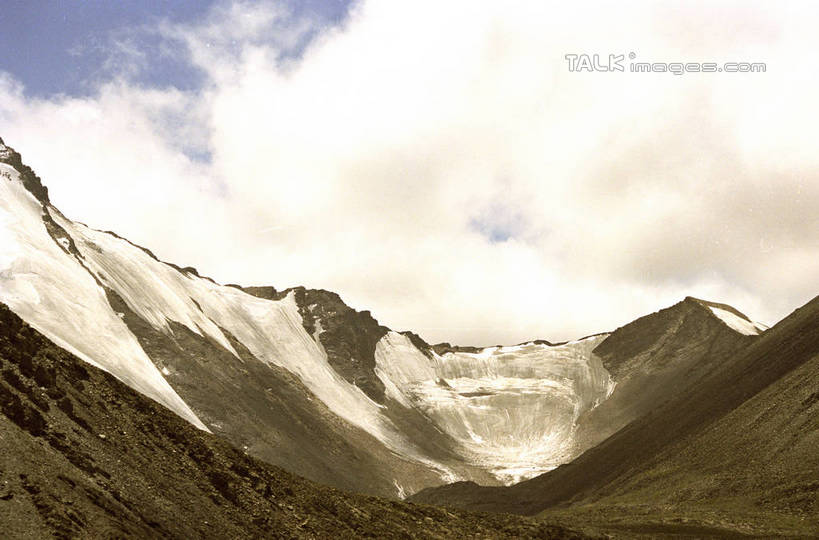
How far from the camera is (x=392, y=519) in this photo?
35.9 m

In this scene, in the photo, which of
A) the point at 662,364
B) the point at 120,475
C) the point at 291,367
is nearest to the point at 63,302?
the point at 291,367

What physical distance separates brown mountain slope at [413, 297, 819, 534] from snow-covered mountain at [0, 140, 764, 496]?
2867 centimetres

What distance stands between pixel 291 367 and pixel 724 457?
104m

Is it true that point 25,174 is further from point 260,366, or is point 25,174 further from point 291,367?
point 291,367

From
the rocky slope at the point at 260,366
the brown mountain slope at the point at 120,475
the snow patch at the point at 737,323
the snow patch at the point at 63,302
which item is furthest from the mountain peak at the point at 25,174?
the snow patch at the point at 737,323

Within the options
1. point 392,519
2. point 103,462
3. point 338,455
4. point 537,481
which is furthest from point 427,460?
point 103,462

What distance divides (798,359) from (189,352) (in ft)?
269

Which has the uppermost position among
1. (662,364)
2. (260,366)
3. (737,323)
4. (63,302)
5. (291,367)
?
(737,323)

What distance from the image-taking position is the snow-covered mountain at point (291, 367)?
95500mm

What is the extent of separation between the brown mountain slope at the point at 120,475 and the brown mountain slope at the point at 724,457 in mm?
30372

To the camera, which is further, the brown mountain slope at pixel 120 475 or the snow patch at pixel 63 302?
the snow patch at pixel 63 302

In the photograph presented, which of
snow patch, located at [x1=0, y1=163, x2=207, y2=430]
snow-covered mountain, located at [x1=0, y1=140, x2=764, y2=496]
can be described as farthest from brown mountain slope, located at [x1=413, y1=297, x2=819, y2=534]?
snow patch, located at [x1=0, y1=163, x2=207, y2=430]

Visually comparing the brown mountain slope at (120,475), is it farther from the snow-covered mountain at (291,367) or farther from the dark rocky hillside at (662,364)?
the dark rocky hillside at (662,364)

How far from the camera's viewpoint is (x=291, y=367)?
6181 inches
